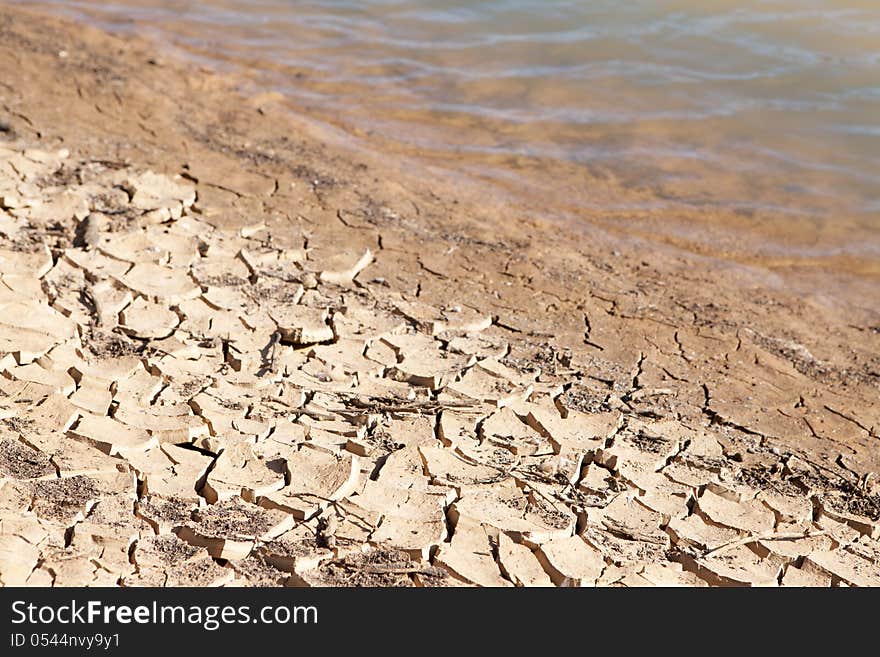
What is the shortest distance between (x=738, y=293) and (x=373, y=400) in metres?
2.48

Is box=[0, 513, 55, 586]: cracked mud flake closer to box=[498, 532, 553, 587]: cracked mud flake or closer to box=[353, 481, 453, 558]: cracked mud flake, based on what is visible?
box=[353, 481, 453, 558]: cracked mud flake

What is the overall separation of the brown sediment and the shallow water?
0.83 m

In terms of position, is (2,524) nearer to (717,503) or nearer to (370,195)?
(717,503)

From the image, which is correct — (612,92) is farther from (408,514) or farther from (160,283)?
(408,514)

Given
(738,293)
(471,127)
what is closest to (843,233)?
(738,293)

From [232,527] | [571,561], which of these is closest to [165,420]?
[232,527]

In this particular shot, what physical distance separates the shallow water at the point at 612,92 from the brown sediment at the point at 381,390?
2.73ft

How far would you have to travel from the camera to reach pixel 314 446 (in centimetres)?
351

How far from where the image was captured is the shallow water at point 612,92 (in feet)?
21.4

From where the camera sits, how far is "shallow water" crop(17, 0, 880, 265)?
21.4ft

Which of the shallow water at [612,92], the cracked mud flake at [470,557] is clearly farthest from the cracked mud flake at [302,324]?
the shallow water at [612,92]

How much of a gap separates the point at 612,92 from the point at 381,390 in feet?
15.5

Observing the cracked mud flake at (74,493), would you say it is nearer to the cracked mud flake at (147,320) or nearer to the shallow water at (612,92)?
the cracked mud flake at (147,320)

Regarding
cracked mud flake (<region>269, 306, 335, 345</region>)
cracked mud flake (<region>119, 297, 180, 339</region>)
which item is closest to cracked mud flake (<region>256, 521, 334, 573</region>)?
cracked mud flake (<region>269, 306, 335, 345</region>)
